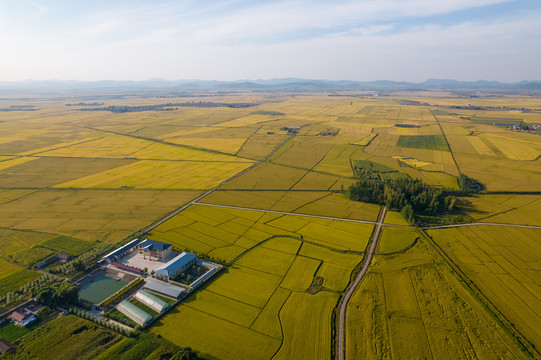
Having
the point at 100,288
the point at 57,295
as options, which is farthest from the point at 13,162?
the point at 57,295

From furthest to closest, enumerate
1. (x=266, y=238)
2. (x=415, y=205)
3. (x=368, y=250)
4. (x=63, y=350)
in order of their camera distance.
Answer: (x=415, y=205)
(x=266, y=238)
(x=368, y=250)
(x=63, y=350)

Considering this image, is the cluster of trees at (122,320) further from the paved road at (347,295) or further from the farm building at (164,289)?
the paved road at (347,295)

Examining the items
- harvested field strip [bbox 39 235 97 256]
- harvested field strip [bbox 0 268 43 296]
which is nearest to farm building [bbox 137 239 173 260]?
harvested field strip [bbox 39 235 97 256]

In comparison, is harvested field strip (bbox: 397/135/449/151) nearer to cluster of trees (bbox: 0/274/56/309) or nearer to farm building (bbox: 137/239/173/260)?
farm building (bbox: 137/239/173/260)

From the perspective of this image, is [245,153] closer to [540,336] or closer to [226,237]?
[226,237]

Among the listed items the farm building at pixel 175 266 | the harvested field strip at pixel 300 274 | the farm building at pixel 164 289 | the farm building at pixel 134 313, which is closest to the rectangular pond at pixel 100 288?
the farm building at pixel 134 313

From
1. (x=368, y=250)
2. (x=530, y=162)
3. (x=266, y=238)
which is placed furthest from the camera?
(x=530, y=162)

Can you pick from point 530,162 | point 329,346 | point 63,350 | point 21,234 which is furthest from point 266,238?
point 530,162
